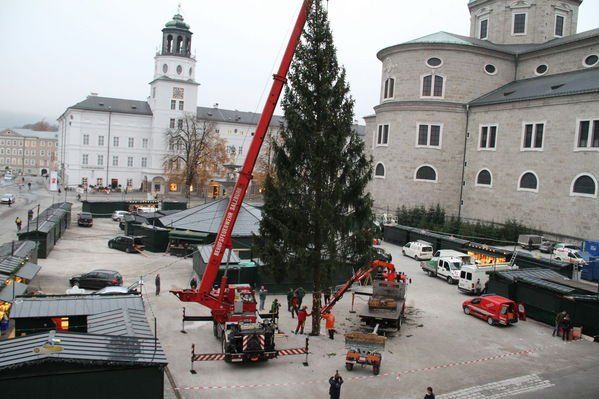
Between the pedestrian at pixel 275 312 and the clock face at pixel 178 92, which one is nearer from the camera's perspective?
the pedestrian at pixel 275 312

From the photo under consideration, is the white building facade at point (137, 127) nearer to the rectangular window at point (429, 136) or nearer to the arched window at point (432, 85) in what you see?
the arched window at point (432, 85)

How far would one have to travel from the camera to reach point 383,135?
52812mm

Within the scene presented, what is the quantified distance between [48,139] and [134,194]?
92.0 m

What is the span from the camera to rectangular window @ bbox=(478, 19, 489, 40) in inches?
2269

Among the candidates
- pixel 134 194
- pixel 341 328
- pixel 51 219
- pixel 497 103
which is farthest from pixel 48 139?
pixel 341 328

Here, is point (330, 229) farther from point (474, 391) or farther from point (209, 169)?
point (209, 169)

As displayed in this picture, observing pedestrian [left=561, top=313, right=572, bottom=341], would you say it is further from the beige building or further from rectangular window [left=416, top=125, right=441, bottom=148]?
the beige building

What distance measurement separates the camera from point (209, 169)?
79.1 meters

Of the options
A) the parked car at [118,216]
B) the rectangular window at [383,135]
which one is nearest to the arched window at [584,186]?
the rectangular window at [383,135]

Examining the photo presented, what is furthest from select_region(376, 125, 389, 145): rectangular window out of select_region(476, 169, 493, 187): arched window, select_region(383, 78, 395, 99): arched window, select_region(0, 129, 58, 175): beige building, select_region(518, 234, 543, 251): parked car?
select_region(0, 129, 58, 175): beige building

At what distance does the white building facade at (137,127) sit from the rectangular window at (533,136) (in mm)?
52922

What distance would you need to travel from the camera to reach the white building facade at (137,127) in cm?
7862

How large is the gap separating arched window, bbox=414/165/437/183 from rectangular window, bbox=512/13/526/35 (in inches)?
771

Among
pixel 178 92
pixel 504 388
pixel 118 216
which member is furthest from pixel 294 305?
pixel 178 92
